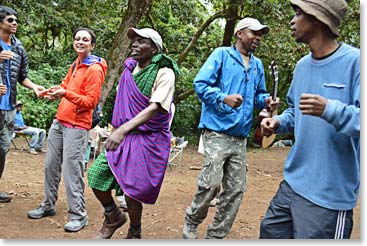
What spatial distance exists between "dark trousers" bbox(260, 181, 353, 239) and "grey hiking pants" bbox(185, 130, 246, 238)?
1.17m

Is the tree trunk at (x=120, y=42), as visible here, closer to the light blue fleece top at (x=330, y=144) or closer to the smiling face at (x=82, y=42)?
the smiling face at (x=82, y=42)

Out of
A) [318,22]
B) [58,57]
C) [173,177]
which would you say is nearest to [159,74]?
[318,22]

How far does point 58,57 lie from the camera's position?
42.5ft

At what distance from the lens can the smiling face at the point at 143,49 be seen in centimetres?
345

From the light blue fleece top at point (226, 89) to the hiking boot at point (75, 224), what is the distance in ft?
4.12

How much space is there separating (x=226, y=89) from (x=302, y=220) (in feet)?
4.99

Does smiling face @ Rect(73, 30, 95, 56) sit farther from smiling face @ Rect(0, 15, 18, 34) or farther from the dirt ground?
the dirt ground

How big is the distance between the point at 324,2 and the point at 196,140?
11.4 m

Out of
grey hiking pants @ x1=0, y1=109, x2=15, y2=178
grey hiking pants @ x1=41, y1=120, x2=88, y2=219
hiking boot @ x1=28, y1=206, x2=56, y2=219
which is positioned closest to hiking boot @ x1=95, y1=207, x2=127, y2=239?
grey hiking pants @ x1=41, y1=120, x2=88, y2=219

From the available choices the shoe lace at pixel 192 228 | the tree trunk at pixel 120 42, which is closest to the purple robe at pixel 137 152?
the shoe lace at pixel 192 228

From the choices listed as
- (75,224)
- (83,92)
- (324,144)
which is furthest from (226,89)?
(75,224)

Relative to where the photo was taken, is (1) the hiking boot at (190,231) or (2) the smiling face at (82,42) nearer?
(1) the hiking boot at (190,231)

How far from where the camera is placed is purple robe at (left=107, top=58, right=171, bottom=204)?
11.0 ft

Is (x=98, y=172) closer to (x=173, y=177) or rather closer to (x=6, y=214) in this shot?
(x=6, y=214)
